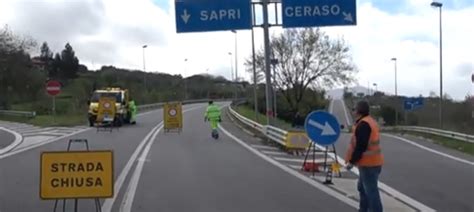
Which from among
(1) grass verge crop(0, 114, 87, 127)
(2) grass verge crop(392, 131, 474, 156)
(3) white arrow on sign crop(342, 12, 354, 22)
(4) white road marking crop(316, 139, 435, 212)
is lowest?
(2) grass verge crop(392, 131, 474, 156)

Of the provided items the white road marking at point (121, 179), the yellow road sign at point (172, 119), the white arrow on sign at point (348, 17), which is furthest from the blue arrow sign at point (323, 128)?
the yellow road sign at point (172, 119)

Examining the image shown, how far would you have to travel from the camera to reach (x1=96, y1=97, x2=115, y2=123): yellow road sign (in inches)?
1646

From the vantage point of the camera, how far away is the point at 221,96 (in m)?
140

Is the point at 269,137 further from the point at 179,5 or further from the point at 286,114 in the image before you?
the point at 286,114

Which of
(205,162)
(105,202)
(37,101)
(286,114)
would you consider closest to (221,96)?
(286,114)

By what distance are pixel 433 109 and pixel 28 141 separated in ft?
156

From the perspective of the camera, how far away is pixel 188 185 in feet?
51.2

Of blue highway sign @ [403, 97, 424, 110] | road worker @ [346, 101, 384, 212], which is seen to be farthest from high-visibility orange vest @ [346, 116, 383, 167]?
blue highway sign @ [403, 97, 424, 110]

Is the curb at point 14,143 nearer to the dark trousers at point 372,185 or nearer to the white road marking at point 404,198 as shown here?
the white road marking at point 404,198

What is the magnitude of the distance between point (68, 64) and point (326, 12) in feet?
331

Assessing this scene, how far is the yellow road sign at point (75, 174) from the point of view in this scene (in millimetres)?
10672

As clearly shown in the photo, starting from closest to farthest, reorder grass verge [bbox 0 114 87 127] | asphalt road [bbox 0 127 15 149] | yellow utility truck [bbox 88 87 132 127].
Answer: asphalt road [bbox 0 127 15 149] < yellow utility truck [bbox 88 87 132 127] < grass verge [bbox 0 114 87 127]

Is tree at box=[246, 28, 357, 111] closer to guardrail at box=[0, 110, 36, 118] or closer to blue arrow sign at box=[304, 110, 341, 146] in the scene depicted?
guardrail at box=[0, 110, 36, 118]

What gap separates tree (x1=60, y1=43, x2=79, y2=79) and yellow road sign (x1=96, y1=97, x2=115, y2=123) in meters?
79.6
